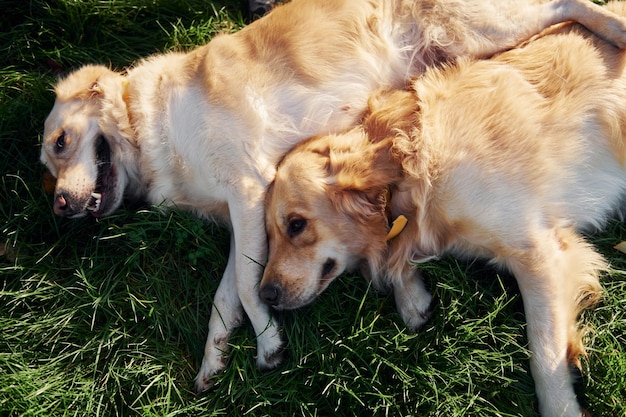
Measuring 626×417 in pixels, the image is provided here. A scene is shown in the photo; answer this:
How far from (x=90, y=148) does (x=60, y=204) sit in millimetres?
410

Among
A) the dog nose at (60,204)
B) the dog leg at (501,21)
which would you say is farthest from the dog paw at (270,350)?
the dog leg at (501,21)

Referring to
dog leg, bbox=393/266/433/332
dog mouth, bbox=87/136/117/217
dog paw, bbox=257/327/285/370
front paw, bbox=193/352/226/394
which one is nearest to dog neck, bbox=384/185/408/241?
dog leg, bbox=393/266/433/332

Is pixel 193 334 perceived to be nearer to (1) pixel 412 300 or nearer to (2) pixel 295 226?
(2) pixel 295 226

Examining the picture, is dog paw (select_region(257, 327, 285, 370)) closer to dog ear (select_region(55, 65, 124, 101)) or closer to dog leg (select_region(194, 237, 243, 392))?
dog leg (select_region(194, 237, 243, 392))

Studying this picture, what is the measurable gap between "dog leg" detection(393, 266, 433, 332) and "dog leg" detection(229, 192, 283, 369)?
738 mm

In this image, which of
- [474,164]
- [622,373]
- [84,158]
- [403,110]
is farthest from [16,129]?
[622,373]

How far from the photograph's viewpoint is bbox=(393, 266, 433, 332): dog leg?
312 cm

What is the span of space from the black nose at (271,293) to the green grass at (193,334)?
23 centimetres

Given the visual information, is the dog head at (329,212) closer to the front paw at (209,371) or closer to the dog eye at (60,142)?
the front paw at (209,371)

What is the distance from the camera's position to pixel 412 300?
3145mm

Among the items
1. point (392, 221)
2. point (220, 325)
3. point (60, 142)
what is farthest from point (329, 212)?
point (60, 142)

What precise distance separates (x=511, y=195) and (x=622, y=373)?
1104 millimetres

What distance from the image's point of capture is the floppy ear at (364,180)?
294cm

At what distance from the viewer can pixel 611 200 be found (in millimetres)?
3146
